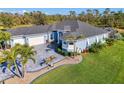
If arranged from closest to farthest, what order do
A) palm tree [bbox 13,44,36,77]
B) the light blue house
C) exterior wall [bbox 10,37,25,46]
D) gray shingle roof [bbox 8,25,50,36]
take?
1. palm tree [bbox 13,44,36,77]
2. exterior wall [bbox 10,37,25,46]
3. gray shingle roof [bbox 8,25,50,36]
4. the light blue house

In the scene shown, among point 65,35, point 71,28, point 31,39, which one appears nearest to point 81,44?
point 65,35

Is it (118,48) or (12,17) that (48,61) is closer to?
(12,17)

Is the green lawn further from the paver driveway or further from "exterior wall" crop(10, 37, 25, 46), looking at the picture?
"exterior wall" crop(10, 37, 25, 46)

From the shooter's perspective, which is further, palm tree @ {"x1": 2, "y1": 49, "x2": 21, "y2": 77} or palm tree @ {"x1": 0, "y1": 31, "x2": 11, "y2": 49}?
palm tree @ {"x1": 0, "y1": 31, "x2": 11, "y2": 49}

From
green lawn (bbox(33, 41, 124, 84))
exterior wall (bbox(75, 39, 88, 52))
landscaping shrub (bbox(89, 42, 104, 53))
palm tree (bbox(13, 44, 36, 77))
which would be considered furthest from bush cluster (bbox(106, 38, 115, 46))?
palm tree (bbox(13, 44, 36, 77))

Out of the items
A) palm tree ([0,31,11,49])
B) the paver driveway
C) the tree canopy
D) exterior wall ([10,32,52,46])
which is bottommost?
the paver driveway

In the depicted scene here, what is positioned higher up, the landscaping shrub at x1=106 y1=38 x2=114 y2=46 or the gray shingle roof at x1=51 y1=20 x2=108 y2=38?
the gray shingle roof at x1=51 y1=20 x2=108 y2=38
